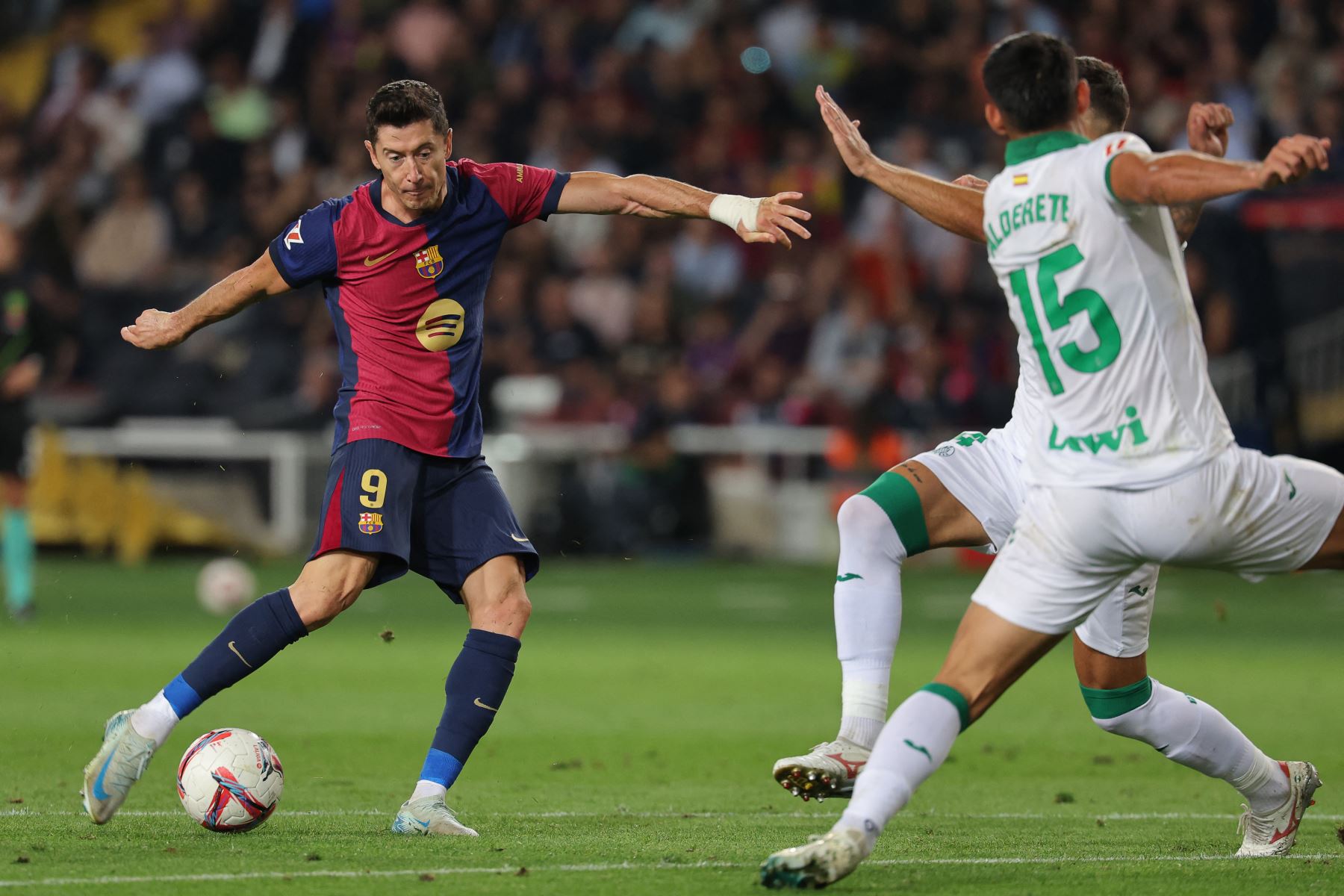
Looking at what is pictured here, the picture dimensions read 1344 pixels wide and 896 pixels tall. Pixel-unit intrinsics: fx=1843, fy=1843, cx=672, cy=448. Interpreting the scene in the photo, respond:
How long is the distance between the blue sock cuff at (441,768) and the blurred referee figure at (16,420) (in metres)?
8.04

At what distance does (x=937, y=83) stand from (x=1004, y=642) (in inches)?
662

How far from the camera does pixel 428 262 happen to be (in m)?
6.16

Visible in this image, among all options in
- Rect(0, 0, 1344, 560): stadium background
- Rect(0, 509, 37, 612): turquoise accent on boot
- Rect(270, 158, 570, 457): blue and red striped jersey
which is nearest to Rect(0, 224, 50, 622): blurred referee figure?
Rect(0, 509, 37, 612): turquoise accent on boot

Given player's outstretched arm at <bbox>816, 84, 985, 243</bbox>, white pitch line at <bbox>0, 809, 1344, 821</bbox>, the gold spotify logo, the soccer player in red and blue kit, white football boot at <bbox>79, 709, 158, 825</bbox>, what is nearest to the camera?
player's outstretched arm at <bbox>816, 84, 985, 243</bbox>

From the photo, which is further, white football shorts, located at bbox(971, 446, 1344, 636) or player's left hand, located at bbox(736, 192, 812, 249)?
player's left hand, located at bbox(736, 192, 812, 249)

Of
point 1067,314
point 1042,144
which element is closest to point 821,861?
point 1067,314

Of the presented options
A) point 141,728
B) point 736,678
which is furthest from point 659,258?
point 141,728

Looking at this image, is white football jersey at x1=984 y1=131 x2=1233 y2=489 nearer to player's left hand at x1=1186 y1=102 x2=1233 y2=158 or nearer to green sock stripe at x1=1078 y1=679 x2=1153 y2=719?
player's left hand at x1=1186 y1=102 x2=1233 y2=158

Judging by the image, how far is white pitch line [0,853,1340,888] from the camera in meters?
4.82

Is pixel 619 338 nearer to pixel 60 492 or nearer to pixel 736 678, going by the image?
pixel 60 492

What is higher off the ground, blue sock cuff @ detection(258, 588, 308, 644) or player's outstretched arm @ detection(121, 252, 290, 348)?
player's outstretched arm @ detection(121, 252, 290, 348)

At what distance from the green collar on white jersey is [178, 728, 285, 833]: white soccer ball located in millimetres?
2986

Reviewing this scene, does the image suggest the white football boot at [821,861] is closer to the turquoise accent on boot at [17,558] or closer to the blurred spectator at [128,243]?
the turquoise accent on boot at [17,558]

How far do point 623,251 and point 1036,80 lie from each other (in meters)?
15.3
